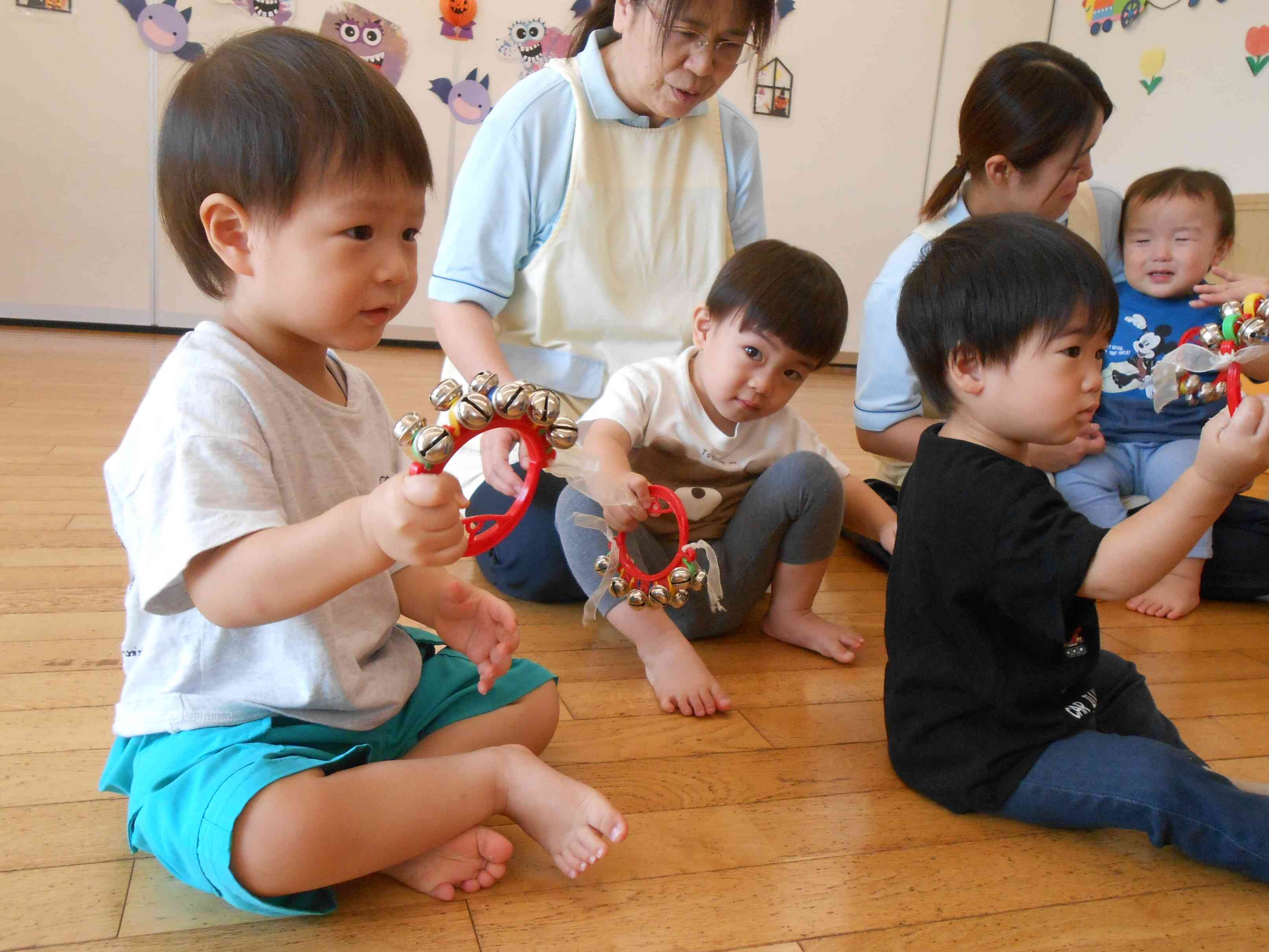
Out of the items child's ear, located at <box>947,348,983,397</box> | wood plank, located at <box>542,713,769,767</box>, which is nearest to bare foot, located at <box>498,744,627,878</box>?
wood plank, located at <box>542,713,769,767</box>

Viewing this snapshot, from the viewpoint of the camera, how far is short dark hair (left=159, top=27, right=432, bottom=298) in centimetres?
69

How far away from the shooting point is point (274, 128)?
2.24 feet

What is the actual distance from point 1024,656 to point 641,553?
46cm

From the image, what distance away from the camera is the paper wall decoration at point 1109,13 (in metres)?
3.47

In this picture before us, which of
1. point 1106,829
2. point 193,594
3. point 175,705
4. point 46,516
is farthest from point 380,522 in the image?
point 46,516

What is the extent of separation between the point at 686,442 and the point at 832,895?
62 centimetres

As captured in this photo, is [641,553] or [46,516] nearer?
[641,553]

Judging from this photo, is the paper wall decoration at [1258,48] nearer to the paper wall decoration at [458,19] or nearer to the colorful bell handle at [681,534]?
the paper wall decoration at [458,19]

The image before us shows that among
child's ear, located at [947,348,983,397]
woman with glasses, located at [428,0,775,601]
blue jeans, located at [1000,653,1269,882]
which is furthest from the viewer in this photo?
woman with glasses, located at [428,0,775,601]

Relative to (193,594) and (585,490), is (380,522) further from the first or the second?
(585,490)

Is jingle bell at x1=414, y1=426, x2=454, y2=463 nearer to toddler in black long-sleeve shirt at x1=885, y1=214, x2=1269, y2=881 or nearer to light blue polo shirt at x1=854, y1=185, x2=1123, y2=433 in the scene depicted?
toddler in black long-sleeve shirt at x1=885, y1=214, x2=1269, y2=881

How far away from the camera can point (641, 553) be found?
1.21m

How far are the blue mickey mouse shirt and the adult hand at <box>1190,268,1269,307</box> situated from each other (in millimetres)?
46

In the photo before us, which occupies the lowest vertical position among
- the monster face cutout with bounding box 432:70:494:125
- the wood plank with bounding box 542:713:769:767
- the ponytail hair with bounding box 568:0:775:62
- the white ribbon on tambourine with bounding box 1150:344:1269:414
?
the wood plank with bounding box 542:713:769:767
